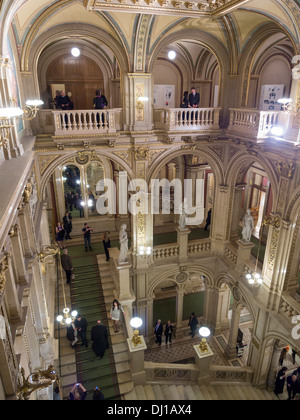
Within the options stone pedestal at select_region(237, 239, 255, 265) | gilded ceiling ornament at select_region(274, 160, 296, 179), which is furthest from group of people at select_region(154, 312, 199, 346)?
gilded ceiling ornament at select_region(274, 160, 296, 179)

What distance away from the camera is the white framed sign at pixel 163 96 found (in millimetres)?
15883

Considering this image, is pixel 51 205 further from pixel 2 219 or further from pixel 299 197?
pixel 2 219

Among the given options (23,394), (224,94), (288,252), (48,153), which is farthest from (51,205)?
(23,394)

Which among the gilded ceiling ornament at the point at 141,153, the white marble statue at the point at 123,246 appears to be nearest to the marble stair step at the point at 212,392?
the white marble statue at the point at 123,246

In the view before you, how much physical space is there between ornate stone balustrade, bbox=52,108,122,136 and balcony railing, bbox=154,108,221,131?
159cm

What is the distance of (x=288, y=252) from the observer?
10.0 metres

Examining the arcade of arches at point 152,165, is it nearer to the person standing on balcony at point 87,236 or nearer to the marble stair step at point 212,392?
the marble stair step at point 212,392

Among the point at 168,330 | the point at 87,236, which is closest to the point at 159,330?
the point at 168,330

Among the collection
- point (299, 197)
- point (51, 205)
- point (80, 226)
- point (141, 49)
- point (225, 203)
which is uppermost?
point (141, 49)

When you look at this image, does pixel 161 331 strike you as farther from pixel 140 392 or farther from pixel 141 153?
pixel 141 153

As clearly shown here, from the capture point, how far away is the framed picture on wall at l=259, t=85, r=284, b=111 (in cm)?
1400

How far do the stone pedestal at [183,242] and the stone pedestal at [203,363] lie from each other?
13.3 feet

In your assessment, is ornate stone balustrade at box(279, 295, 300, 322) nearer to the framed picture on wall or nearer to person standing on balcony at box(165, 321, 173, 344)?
person standing on balcony at box(165, 321, 173, 344)

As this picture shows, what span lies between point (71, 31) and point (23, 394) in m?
10.2
